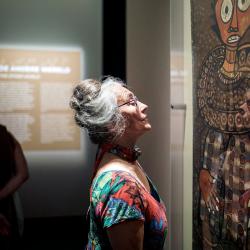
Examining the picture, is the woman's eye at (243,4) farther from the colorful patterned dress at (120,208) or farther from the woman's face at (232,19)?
the colorful patterned dress at (120,208)

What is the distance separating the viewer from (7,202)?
7.14 feet

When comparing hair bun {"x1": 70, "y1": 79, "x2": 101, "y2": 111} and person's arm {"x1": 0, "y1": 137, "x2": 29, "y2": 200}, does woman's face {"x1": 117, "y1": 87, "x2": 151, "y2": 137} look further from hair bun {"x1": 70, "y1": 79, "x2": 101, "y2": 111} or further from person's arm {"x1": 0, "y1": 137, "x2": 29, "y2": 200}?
person's arm {"x1": 0, "y1": 137, "x2": 29, "y2": 200}

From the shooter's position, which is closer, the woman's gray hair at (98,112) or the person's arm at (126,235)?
the person's arm at (126,235)

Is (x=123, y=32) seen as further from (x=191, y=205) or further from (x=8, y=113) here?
(x=191, y=205)

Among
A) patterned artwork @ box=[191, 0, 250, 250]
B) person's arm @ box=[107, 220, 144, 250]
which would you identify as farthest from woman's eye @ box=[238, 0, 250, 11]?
person's arm @ box=[107, 220, 144, 250]

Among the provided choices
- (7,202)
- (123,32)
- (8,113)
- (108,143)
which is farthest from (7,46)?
(108,143)

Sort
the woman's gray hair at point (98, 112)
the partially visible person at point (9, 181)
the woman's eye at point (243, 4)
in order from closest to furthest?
the woman's eye at point (243, 4), the woman's gray hair at point (98, 112), the partially visible person at point (9, 181)

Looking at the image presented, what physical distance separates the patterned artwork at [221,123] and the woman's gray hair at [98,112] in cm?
34

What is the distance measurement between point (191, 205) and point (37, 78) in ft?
4.23

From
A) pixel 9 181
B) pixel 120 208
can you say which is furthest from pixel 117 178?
pixel 9 181

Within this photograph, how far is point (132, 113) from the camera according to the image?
4.35ft

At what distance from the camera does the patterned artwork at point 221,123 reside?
107 centimetres

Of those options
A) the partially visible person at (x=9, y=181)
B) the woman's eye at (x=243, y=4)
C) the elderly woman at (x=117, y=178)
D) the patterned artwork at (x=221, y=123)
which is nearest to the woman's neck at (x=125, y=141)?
the elderly woman at (x=117, y=178)

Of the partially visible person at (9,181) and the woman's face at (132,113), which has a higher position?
the woman's face at (132,113)
